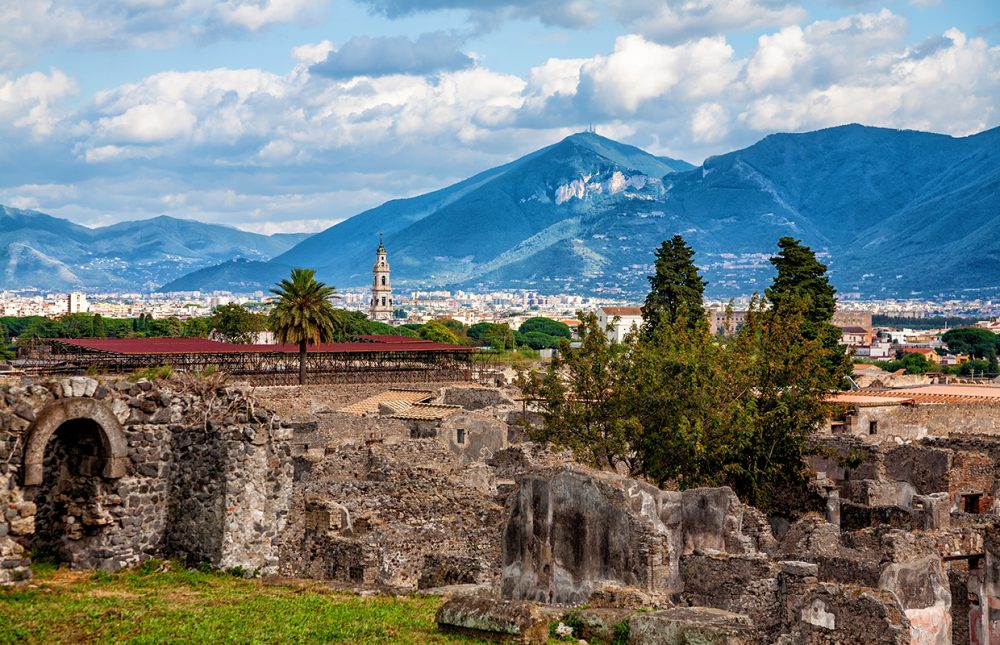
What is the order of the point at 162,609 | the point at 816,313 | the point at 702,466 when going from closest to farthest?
1. the point at 162,609
2. the point at 702,466
3. the point at 816,313

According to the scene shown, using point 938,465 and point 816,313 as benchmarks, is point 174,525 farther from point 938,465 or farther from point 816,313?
point 816,313

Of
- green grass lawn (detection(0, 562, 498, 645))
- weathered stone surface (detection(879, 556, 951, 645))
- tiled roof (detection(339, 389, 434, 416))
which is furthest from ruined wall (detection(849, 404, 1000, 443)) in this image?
green grass lawn (detection(0, 562, 498, 645))

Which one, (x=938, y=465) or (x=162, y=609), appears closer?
(x=162, y=609)

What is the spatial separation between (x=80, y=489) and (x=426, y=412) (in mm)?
31406

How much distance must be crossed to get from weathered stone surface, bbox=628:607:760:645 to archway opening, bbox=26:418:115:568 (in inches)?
248

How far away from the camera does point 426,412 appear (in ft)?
151

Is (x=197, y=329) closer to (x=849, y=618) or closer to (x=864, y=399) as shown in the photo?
(x=864, y=399)

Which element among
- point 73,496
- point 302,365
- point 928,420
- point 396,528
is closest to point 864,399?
point 928,420

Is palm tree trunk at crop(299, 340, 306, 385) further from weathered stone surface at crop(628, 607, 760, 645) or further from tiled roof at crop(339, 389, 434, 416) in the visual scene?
weathered stone surface at crop(628, 607, 760, 645)

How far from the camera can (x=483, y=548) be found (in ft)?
62.7

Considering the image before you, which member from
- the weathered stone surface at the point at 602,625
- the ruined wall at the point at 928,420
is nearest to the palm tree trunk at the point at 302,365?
the ruined wall at the point at 928,420

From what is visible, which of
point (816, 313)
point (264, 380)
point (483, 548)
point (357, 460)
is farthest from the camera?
point (264, 380)

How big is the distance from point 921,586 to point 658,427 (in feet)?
38.6

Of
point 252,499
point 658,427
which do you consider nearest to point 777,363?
point 658,427
